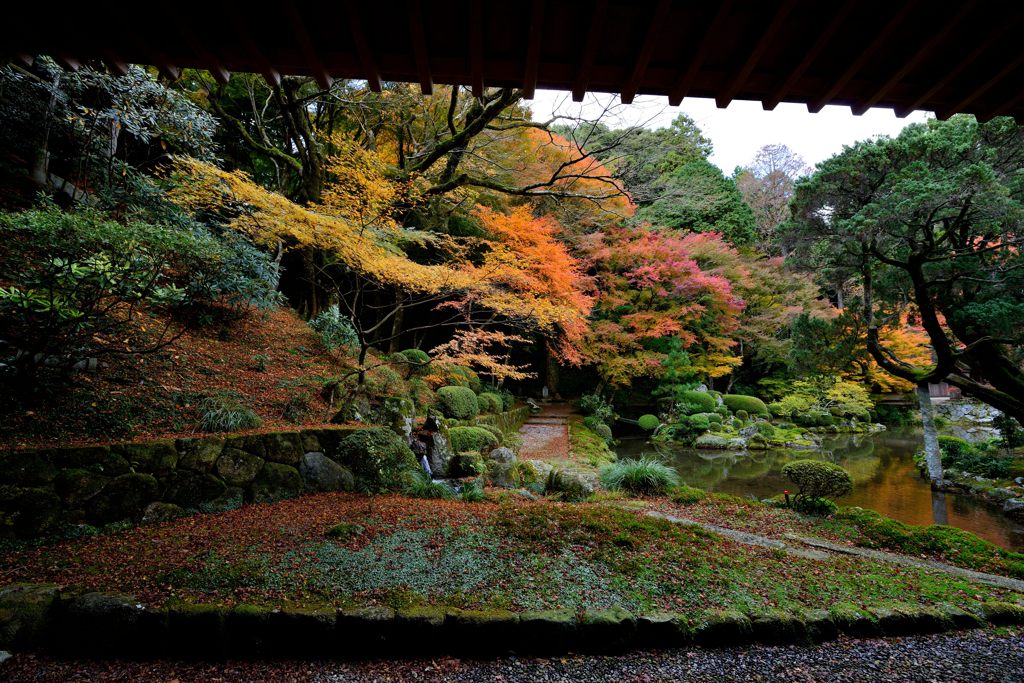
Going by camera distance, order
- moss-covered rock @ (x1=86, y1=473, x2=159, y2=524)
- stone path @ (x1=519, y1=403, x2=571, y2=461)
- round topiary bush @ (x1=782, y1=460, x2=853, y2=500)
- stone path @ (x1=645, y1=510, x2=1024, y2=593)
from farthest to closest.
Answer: stone path @ (x1=519, y1=403, x2=571, y2=461) → round topiary bush @ (x1=782, y1=460, x2=853, y2=500) → stone path @ (x1=645, y1=510, x2=1024, y2=593) → moss-covered rock @ (x1=86, y1=473, x2=159, y2=524)

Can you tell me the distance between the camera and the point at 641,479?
7.05 meters

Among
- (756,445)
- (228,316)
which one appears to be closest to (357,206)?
(228,316)

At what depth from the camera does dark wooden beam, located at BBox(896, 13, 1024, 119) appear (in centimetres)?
174

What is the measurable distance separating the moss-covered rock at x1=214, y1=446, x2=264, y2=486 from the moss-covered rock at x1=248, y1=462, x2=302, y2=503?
0.08m

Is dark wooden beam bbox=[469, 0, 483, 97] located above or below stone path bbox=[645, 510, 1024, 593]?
above

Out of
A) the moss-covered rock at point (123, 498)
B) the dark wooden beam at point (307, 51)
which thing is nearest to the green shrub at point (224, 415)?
the moss-covered rock at point (123, 498)

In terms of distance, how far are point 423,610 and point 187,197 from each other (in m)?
6.69

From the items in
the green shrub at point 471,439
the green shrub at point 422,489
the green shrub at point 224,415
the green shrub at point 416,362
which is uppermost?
the green shrub at point 416,362

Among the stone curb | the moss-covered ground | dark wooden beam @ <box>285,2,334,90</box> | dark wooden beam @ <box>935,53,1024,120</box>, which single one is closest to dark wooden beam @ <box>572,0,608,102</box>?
dark wooden beam @ <box>285,2,334,90</box>

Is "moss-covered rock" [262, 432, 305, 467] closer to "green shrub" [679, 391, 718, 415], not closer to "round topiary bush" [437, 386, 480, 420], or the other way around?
"round topiary bush" [437, 386, 480, 420]

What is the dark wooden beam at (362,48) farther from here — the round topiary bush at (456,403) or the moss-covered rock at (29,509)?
the round topiary bush at (456,403)

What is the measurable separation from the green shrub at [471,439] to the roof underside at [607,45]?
6308 mm

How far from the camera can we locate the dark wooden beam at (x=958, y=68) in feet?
5.72

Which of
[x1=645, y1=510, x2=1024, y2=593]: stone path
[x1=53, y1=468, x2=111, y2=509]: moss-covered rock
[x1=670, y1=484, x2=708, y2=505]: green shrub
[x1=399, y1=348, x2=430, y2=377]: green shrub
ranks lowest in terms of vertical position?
[x1=670, y1=484, x2=708, y2=505]: green shrub
